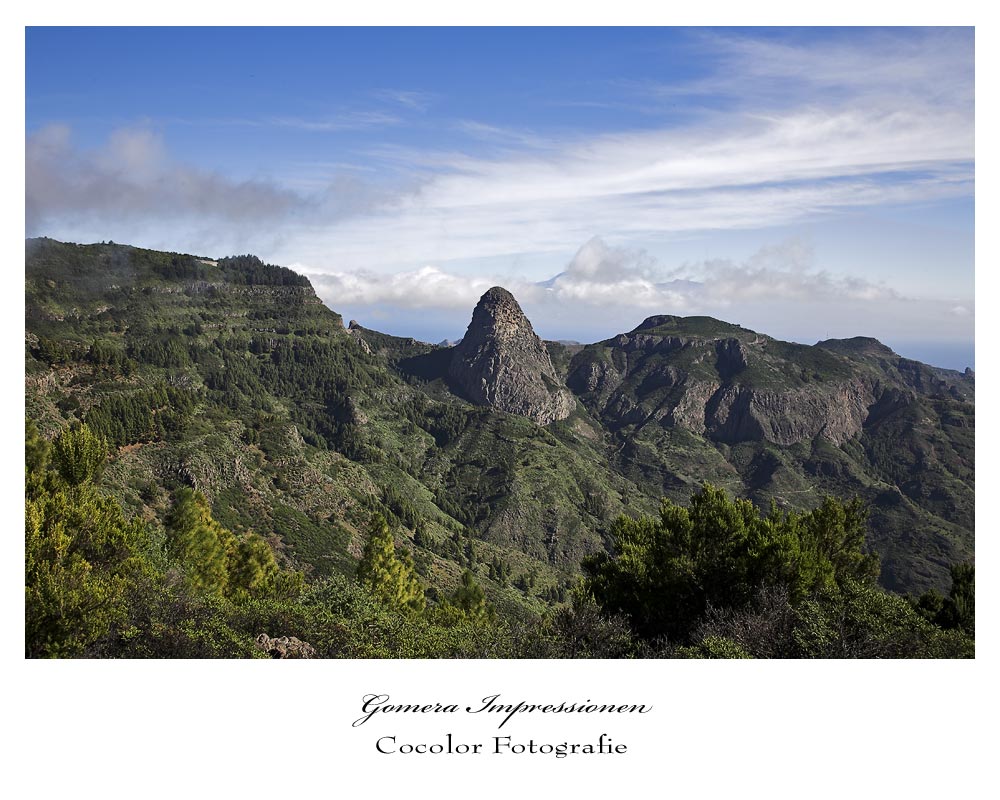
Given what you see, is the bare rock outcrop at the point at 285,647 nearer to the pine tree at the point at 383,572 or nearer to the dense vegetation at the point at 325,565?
the dense vegetation at the point at 325,565

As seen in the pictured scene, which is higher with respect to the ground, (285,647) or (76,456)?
(76,456)

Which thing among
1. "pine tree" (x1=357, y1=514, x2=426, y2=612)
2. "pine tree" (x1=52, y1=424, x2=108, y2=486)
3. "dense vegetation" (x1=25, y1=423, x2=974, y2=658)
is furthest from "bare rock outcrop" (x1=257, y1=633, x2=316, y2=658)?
"pine tree" (x1=357, y1=514, x2=426, y2=612)

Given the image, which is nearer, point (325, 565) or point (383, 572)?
point (383, 572)

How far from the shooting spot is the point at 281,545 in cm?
8094
